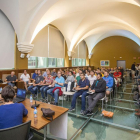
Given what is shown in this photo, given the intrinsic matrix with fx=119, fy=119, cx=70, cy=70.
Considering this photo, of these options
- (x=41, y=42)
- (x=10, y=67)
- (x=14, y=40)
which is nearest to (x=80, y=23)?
(x=41, y=42)

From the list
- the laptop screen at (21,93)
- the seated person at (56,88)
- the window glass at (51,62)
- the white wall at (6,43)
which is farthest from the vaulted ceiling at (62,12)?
the laptop screen at (21,93)

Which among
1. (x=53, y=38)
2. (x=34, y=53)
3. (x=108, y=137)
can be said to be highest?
(x=53, y=38)

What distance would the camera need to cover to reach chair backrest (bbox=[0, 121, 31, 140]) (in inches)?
47.5

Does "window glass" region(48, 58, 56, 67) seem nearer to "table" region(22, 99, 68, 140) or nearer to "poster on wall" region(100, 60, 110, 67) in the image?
"table" region(22, 99, 68, 140)

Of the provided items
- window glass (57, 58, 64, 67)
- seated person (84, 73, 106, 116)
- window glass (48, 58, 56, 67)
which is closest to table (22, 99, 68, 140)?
seated person (84, 73, 106, 116)

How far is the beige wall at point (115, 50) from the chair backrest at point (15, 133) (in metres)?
16.2

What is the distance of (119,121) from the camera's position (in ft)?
10.5

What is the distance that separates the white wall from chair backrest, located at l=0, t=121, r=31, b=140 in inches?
236

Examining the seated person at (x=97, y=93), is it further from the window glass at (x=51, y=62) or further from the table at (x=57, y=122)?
the window glass at (x=51, y=62)

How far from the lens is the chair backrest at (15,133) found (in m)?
1.21

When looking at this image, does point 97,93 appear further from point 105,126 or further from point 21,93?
point 21,93

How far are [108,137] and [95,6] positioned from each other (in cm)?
735

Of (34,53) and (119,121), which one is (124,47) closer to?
(34,53)

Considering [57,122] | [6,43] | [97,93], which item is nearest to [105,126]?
[97,93]
